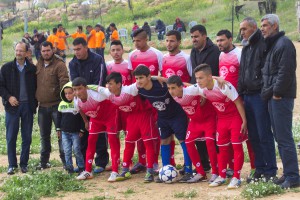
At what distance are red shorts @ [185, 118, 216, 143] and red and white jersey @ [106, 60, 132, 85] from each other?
171cm

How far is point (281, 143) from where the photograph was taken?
9.05 meters

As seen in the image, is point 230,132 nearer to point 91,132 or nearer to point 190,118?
point 190,118

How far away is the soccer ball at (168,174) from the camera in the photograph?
400 inches

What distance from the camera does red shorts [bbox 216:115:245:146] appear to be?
9.57 meters

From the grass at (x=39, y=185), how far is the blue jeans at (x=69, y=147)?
478mm

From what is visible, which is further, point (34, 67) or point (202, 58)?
point (34, 67)

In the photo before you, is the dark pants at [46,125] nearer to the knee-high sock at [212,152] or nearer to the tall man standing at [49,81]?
the tall man standing at [49,81]

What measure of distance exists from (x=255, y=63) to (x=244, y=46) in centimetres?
36

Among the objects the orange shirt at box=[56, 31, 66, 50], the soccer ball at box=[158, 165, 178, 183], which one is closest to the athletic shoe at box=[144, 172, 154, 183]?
the soccer ball at box=[158, 165, 178, 183]

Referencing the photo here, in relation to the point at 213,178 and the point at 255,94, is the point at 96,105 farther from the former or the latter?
the point at 255,94

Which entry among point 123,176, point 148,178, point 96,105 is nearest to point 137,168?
point 123,176

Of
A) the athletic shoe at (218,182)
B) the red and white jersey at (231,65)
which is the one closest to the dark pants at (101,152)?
the athletic shoe at (218,182)

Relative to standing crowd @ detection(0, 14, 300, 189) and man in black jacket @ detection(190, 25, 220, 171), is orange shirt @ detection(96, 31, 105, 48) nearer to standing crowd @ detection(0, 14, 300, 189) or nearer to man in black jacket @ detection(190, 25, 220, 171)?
standing crowd @ detection(0, 14, 300, 189)

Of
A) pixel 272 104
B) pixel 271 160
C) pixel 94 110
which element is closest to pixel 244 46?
pixel 272 104
